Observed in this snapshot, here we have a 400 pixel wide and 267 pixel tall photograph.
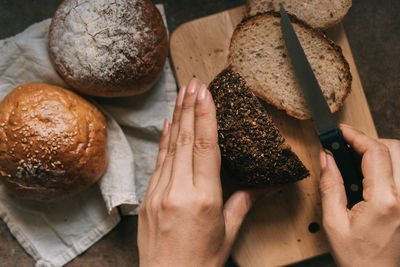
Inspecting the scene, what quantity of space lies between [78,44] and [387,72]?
1.52 m

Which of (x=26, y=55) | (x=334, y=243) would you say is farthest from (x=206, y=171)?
(x=26, y=55)

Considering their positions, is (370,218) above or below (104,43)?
below

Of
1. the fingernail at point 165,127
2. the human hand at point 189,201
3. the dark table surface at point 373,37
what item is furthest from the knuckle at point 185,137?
the dark table surface at point 373,37

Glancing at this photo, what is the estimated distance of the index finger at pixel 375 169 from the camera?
1.31 m

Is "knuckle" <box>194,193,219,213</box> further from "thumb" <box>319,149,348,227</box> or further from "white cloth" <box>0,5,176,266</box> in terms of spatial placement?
"white cloth" <box>0,5,176,266</box>

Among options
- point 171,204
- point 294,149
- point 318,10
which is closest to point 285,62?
point 318,10

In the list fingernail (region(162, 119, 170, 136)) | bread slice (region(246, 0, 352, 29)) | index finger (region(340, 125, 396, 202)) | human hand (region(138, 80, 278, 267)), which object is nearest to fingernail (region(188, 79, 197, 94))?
human hand (region(138, 80, 278, 267))

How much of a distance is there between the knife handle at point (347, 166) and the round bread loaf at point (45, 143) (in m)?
0.99

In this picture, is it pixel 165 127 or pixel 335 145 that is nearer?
pixel 335 145

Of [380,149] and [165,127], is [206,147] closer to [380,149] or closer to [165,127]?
[165,127]

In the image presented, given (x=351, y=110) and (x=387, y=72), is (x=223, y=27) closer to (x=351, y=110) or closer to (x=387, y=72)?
(x=351, y=110)

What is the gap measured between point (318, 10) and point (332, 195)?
85 cm

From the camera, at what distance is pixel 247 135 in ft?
4.66

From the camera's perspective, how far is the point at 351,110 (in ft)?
5.70
